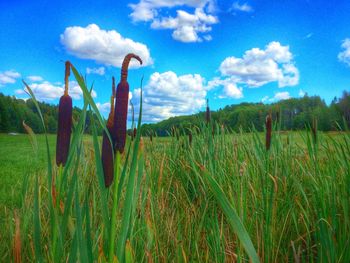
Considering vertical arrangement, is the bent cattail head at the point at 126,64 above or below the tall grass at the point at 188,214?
above

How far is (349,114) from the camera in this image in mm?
3062

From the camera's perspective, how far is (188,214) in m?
2.46

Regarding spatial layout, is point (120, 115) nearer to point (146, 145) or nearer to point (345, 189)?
point (345, 189)

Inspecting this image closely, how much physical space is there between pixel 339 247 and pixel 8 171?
8.83 m

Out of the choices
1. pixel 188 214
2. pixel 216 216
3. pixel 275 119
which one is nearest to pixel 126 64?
pixel 216 216

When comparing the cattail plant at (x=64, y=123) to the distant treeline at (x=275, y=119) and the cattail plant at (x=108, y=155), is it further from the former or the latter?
the distant treeline at (x=275, y=119)

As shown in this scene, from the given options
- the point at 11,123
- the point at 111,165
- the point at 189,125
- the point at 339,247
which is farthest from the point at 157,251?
the point at 11,123

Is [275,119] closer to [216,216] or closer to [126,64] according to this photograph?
[216,216]

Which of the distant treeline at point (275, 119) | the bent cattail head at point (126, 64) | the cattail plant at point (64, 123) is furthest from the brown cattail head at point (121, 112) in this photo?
the distant treeline at point (275, 119)

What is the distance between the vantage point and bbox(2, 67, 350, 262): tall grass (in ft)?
3.13

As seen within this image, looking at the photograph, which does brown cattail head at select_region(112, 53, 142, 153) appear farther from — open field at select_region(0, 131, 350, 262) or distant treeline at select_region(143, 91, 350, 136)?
distant treeline at select_region(143, 91, 350, 136)

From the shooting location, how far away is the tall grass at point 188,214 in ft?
3.13

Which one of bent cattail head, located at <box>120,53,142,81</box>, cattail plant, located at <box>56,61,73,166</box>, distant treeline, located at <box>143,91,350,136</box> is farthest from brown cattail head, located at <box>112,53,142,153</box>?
distant treeline, located at <box>143,91,350,136</box>

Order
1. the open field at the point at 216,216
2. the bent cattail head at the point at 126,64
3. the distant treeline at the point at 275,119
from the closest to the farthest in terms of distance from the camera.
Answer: the bent cattail head at the point at 126,64 → the open field at the point at 216,216 → the distant treeline at the point at 275,119
